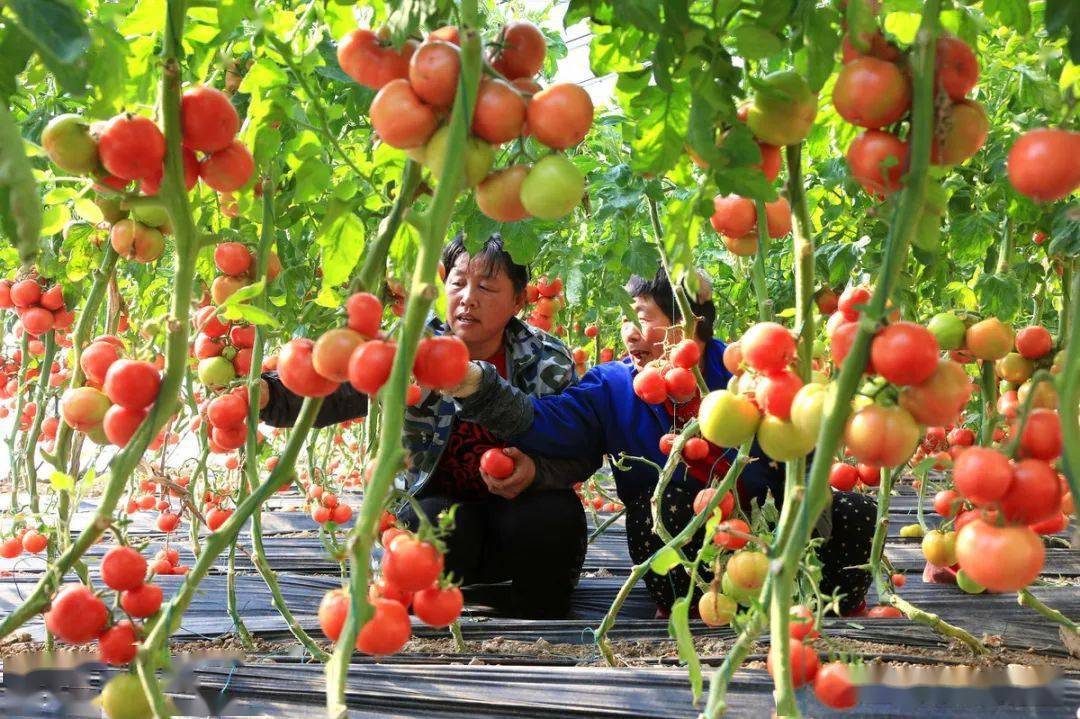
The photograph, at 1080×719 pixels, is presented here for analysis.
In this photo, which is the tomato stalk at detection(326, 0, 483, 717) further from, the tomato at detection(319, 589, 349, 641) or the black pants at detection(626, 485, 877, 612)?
the black pants at detection(626, 485, 877, 612)

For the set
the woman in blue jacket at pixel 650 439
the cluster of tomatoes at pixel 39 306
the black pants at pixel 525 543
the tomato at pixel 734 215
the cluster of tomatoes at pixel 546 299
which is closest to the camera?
the tomato at pixel 734 215

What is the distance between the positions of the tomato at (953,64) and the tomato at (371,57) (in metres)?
0.38

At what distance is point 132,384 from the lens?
0.72 metres

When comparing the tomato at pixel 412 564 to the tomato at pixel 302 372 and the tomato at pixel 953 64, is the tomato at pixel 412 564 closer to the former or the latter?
the tomato at pixel 302 372

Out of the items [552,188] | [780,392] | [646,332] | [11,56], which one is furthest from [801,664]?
[646,332]

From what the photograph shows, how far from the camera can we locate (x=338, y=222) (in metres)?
0.87

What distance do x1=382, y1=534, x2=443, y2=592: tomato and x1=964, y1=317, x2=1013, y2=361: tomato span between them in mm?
740

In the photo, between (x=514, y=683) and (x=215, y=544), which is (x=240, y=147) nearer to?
(x=215, y=544)

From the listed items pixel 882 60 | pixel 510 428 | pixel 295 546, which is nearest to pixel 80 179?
pixel 882 60

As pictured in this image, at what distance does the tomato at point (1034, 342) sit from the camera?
131 centimetres

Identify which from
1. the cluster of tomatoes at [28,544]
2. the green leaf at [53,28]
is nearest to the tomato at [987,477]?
the green leaf at [53,28]

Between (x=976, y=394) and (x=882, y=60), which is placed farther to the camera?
(x=976, y=394)

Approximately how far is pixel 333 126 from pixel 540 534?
1.38 metres

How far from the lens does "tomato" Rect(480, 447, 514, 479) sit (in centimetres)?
220
